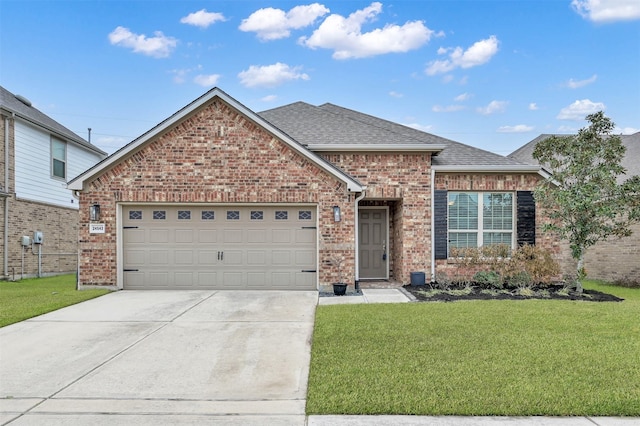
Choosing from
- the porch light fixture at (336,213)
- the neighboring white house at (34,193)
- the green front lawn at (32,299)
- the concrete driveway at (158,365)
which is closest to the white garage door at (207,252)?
the porch light fixture at (336,213)

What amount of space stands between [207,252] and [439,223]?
6507 mm

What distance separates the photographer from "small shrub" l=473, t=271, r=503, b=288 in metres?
11.0

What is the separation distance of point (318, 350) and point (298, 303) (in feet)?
11.7

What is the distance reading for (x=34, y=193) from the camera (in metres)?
15.9

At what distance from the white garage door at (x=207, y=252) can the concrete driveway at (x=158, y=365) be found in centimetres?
218

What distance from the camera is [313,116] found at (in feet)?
47.5

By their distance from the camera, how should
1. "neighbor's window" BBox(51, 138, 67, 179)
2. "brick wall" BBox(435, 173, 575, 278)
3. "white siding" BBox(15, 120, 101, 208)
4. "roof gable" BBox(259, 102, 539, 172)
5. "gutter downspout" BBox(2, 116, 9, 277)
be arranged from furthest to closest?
"neighbor's window" BBox(51, 138, 67, 179)
"white siding" BBox(15, 120, 101, 208)
"gutter downspout" BBox(2, 116, 9, 277)
"brick wall" BBox(435, 173, 575, 278)
"roof gable" BBox(259, 102, 539, 172)

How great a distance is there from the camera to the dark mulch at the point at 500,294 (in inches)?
379

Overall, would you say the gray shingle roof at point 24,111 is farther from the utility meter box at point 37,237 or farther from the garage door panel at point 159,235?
the garage door panel at point 159,235

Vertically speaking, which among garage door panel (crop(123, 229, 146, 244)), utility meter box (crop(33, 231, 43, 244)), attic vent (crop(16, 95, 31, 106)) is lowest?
utility meter box (crop(33, 231, 43, 244))

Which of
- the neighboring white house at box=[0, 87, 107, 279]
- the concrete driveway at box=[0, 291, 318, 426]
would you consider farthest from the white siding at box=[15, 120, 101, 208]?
the concrete driveway at box=[0, 291, 318, 426]

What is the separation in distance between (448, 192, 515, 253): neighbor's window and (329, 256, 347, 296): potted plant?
11.7ft

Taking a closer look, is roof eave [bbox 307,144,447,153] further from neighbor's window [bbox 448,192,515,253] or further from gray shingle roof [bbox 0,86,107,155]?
gray shingle roof [bbox 0,86,107,155]

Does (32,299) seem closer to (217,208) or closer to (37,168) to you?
(217,208)
